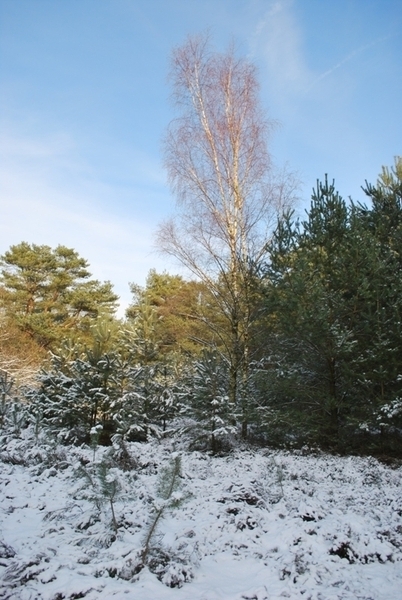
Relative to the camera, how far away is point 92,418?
9.23m

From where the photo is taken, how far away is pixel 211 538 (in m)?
3.91

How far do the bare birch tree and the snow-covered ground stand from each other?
458cm

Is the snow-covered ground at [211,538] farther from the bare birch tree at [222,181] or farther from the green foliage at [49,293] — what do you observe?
the green foliage at [49,293]

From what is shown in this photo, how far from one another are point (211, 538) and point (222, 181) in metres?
8.49

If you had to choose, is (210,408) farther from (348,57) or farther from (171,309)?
(171,309)

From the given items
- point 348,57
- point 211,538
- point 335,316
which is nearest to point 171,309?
point 348,57

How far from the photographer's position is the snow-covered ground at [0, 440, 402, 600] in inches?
115

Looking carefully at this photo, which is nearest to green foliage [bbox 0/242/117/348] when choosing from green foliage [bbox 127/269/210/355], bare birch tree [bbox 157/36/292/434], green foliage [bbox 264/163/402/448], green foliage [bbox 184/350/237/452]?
green foliage [bbox 127/269/210/355]

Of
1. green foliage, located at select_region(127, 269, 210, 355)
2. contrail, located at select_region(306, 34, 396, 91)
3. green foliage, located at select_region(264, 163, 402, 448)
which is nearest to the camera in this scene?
green foliage, located at select_region(264, 163, 402, 448)

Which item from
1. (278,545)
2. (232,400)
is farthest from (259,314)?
(278,545)

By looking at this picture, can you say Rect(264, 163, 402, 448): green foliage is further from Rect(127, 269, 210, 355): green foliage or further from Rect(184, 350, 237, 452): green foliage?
Rect(127, 269, 210, 355): green foliage

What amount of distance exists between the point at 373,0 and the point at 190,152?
5.22 meters

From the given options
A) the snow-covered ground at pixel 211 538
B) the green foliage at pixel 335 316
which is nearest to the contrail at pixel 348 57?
the green foliage at pixel 335 316

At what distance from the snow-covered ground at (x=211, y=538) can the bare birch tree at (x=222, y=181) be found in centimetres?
458
